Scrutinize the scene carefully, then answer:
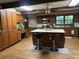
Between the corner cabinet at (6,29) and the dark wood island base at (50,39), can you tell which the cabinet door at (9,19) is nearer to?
the corner cabinet at (6,29)

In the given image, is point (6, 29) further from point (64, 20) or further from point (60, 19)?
point (64, 20)

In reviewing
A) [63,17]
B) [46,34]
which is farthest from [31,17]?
[46,34]

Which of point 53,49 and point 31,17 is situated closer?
point 53,49

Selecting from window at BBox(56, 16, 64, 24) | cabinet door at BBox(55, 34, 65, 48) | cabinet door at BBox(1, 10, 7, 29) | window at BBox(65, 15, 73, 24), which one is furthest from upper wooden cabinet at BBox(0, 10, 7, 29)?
window at BBox(65, 15, 73, 24)

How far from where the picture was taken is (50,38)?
457 cm

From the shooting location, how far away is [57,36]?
445cm

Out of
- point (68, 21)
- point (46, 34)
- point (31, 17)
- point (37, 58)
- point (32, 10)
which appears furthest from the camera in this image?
point (31, 17)

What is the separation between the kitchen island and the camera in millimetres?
4438

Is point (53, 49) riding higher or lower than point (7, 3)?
lower

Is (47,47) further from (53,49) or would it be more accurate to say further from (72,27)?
(72,27)

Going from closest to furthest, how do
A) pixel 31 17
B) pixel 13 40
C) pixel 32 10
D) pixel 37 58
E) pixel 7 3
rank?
1. pixel 37 58
2. pixel 7 3
3. pixel 13 40
4. pixel 32 10
5. pixel 31 17

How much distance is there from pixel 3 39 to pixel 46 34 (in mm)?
2143

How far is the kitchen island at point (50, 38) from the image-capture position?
4.44m

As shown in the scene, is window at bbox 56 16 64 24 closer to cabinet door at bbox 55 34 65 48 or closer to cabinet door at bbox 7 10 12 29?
cabinet door at bbox 55 34 65 48
